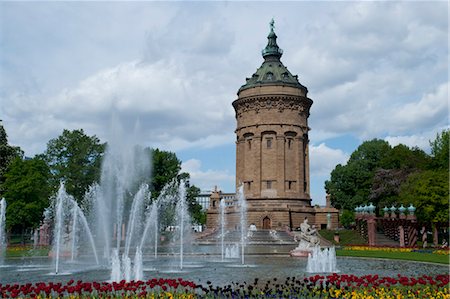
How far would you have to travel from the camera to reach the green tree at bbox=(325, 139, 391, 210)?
67.4m

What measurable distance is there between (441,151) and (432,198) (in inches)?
733

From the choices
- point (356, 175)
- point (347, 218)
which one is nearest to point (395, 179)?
point (356, 175)

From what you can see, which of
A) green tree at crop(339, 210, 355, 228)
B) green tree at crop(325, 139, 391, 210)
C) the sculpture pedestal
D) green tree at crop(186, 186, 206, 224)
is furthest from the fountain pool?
green tree at crop(186, 186, 206, 224)

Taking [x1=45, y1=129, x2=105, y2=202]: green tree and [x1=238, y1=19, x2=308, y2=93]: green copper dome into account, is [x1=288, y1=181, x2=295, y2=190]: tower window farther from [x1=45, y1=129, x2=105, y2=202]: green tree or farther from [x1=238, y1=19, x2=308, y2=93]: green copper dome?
[x1=45, y1=129, x2=105, y2=202]: green tree

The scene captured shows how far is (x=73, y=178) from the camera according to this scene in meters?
51.6

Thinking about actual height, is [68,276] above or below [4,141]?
below

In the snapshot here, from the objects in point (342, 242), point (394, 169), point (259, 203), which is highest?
point (394, 169)

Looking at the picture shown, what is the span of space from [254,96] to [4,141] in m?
29.0

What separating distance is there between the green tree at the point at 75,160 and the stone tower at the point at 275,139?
18.0 metres

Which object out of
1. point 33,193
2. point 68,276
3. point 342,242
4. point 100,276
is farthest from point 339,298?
point 33,193

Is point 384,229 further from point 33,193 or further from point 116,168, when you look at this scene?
point 33,193

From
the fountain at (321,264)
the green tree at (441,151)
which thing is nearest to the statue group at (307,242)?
the fountain at (321,264)

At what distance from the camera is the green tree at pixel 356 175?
67.4 m

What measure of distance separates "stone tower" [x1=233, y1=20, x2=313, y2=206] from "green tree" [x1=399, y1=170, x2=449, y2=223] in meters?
20.4
